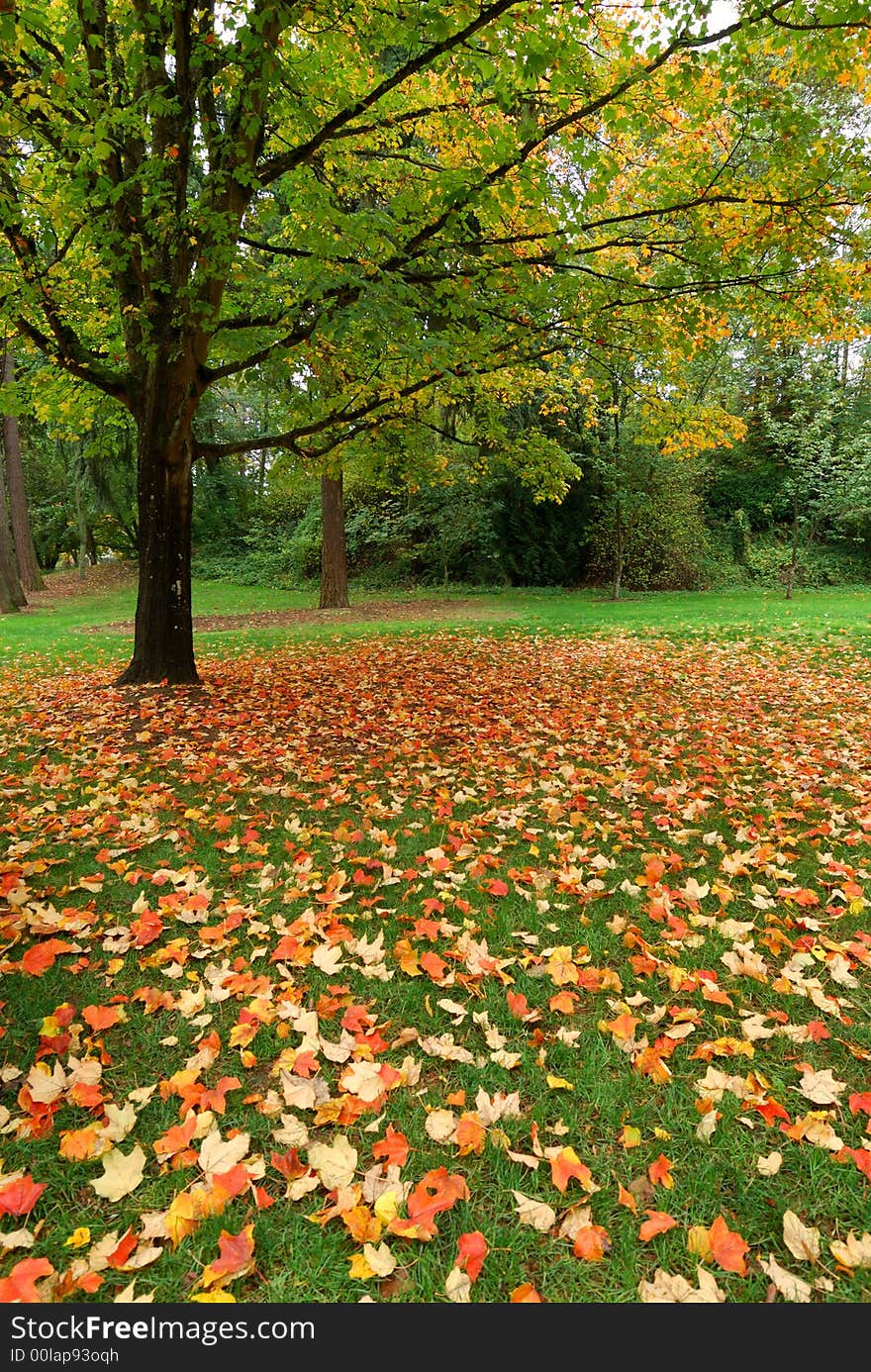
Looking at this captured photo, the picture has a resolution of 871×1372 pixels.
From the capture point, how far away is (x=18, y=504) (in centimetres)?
2230

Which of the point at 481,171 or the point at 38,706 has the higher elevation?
the point at 481,171

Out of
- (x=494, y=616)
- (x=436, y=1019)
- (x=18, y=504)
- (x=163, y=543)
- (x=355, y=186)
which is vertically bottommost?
(x=436, y=1019)

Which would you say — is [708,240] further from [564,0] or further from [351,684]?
[351,684]

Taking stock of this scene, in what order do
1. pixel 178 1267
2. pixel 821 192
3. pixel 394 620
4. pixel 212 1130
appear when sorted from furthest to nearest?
pixel 394 620
pixel 821 192
pixel 212 1130
pixel 178 1267

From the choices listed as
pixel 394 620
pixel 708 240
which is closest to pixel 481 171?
pixel 708 240

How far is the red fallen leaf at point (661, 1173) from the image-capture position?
1.96 m

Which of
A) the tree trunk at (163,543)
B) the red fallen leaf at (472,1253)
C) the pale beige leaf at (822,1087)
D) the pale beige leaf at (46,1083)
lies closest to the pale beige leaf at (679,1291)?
the red fallen leaf at (472,1253)

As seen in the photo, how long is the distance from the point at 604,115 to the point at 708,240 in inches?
54.7

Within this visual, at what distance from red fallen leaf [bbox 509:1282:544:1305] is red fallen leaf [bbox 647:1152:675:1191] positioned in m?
0.50

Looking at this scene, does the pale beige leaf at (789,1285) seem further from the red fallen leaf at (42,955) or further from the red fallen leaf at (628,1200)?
the red fallen leaf at (42,955)

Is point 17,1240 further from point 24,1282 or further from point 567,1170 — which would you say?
point 567,1170

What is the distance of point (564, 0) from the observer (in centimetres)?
484

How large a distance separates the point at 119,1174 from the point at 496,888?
208 cm

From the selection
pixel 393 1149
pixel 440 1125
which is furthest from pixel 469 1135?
pixel 393 1149
